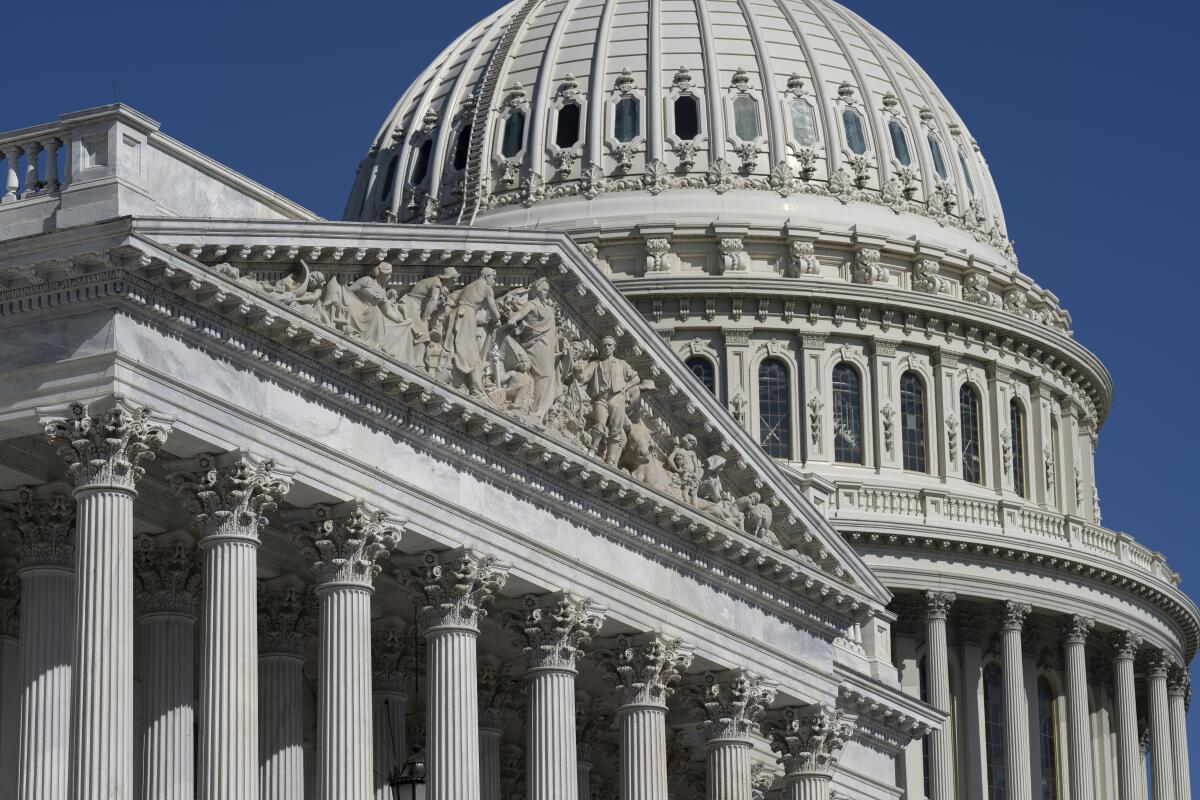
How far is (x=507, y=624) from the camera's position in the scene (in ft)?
214

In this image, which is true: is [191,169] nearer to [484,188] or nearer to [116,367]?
[116,367]

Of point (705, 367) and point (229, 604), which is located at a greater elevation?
point (705, 367)

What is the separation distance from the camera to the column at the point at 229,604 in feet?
178

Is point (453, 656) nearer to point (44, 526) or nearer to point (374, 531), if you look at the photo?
point (374, 531)

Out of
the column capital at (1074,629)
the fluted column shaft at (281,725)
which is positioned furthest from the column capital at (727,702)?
the column capital at (1074,629)

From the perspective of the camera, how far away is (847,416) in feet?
399

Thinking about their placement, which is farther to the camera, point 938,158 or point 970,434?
point 938,158

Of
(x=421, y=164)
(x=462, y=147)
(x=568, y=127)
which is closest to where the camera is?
(x=568, y=127)

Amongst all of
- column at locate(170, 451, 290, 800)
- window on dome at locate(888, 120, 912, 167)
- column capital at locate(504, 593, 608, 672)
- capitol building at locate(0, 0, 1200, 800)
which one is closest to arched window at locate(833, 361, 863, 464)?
window on dome at locate(888, 120, 912, 167)

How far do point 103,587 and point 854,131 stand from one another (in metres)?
78.8

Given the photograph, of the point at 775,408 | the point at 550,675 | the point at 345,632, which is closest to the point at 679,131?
the point at 775,408

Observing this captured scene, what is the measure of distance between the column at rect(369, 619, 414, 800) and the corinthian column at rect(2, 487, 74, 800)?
10.5m

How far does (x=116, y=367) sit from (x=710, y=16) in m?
79.6

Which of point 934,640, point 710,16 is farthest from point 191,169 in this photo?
point 710,16
